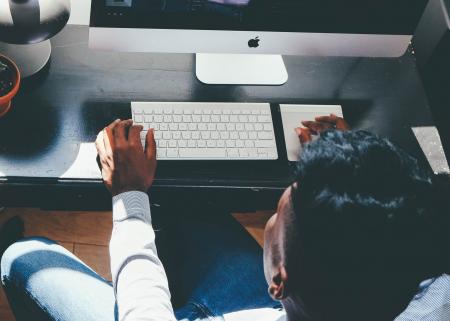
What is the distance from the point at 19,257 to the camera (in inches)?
47.9

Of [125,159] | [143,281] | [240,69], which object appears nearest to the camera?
[143,281]

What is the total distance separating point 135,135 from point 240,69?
13.0 inches

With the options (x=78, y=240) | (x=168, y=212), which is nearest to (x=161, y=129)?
(x=168, y=212)

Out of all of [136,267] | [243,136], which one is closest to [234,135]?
[243,136]

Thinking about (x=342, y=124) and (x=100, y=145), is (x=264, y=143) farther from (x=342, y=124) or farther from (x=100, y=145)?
(x=100, y=145)

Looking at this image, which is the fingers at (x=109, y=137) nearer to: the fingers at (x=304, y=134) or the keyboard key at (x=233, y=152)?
the keyboard key at (x=233, y=152)

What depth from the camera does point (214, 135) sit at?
1.25m

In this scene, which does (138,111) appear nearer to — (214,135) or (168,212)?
(214,135)

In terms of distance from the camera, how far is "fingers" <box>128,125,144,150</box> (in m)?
1.19

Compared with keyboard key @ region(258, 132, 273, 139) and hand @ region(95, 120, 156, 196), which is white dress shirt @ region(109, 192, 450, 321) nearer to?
hand @ region(95, 120, 156, 196)

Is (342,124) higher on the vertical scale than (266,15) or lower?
lower

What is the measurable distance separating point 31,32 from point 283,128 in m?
0.56

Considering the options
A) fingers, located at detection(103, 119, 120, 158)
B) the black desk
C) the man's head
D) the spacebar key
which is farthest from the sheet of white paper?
the man's head

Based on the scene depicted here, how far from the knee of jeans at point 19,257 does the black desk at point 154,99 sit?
97 mm
